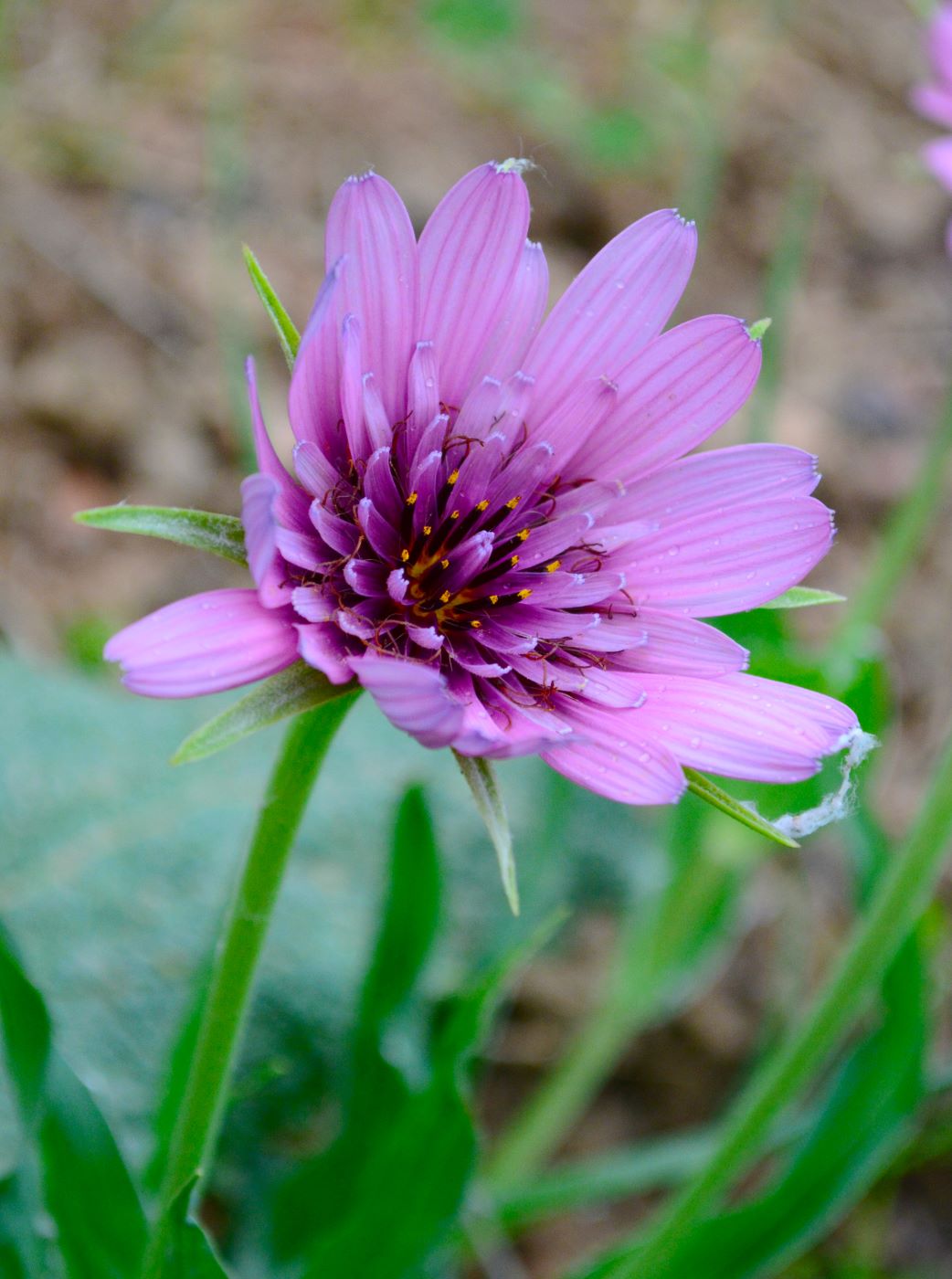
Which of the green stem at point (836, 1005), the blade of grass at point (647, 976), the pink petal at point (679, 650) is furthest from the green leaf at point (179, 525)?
the blade of grass at point (647, 976)

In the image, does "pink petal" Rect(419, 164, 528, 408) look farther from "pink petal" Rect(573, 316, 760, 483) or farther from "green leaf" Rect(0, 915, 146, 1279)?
"green leaf" Rect(0, 915, 146, 1279)

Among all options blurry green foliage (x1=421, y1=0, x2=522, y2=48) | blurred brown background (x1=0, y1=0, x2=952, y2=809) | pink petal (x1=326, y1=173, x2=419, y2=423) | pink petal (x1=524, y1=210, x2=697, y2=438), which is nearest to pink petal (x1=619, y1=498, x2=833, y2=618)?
pink petal (x1=524, y1=210, x2=697, y2=438)

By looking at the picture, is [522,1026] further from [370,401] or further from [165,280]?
[165,280]

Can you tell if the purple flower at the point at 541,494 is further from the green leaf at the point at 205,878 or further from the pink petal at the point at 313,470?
the green leaf at the point at 205,878

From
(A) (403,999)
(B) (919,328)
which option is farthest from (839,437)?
(A) (403,999)

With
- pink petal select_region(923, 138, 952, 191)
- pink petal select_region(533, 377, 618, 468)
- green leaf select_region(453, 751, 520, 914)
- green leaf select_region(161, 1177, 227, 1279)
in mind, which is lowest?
green leaf select_region(161, 1177, 227, 1279)

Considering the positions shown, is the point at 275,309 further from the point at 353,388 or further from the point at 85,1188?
the point at 85,1188

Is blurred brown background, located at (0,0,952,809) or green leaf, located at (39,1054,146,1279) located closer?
green leaf, located at (39,1054,146,1279)

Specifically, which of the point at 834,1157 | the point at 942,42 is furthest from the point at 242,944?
the point at 942,42
